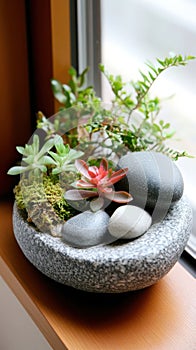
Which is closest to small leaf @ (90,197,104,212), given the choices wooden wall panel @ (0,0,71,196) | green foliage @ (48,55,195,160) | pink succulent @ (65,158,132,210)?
pink succulent @ (65,158,132,210)

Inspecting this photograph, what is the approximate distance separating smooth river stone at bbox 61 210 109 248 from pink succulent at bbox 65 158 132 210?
2 cm

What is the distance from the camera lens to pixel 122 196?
0.78 meters


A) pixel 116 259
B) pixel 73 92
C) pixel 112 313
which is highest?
pixel 73 92

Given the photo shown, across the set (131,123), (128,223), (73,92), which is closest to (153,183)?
(128,223)

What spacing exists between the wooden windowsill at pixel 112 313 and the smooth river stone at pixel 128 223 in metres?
0.11

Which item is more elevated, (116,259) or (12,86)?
(12,86)

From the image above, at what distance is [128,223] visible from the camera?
75cm

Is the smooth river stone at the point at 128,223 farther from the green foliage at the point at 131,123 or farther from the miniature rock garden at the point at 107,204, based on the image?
the green foliage at the point at 131,123

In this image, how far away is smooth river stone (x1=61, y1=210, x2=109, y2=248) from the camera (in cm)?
76

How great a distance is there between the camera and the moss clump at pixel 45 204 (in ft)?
2.60

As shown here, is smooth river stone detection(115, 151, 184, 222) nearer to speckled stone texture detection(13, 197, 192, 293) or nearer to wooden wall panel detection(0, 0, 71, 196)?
speckled stone texture detection(13, 197, 192, 293)

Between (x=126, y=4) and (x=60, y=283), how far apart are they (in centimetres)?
45

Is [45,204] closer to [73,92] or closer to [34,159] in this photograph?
[34,159]

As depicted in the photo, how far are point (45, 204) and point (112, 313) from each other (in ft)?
0.57
